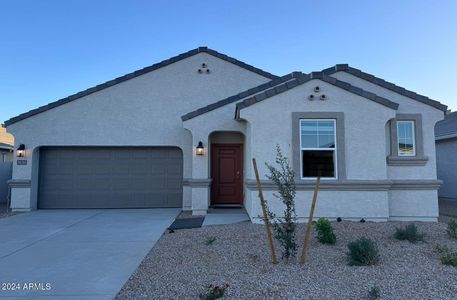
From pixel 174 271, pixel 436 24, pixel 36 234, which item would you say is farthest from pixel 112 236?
pixel 436 24

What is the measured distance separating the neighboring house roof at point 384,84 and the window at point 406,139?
791mm

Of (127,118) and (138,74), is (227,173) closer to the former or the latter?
(127,118)

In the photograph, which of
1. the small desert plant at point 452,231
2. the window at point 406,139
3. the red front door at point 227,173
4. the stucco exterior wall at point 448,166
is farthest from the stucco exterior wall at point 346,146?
the stucco exterior wall at point 448,166

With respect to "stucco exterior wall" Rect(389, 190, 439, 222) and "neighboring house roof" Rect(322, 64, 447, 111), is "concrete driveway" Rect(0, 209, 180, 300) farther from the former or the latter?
"neighboring house roof" Rect(322, 64, 447, 111)

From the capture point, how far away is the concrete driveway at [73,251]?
14.8 feet

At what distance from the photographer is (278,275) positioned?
4.73 m

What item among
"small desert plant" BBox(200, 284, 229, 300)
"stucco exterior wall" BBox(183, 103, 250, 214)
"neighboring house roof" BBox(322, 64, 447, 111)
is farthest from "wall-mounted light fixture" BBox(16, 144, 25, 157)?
"neighboring house roof" BBox(322, 64, 447, 111)

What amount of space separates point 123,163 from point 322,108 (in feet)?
25.6

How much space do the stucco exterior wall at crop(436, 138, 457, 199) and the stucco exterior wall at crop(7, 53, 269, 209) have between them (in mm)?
12021

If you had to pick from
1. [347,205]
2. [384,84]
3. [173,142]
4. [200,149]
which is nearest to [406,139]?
[384,84]

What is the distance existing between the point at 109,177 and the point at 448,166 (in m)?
15.9

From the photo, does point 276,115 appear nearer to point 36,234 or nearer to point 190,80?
point 190,80

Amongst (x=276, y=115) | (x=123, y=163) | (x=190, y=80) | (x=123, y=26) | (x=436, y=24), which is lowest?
(x=123, y=163)

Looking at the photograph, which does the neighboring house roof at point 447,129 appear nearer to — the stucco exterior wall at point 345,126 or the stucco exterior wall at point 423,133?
the stucco exterior wall at point 423,133
